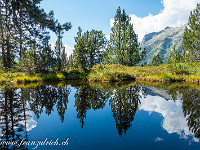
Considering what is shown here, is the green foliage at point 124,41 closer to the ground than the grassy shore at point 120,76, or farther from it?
farther from it

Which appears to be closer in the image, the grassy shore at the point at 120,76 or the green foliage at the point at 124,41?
the grassy shore at the point at 120,76

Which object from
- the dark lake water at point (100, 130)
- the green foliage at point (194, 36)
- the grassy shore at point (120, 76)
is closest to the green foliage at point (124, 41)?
the grassy shore at point (120, 76)

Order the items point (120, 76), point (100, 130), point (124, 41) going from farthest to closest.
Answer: point (124, 41) < point (120, 76) < point (100, 130)

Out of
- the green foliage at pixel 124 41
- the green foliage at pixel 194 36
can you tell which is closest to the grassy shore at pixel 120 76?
the green foliage at pixel 124 41

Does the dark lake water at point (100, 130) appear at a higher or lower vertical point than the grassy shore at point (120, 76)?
lower

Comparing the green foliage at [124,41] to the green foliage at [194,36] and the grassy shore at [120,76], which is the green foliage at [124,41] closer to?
the grassy shore at [120,76]

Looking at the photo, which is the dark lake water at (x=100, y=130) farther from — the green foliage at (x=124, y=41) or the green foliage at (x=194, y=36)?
the green foliage at (x=194, y=36)

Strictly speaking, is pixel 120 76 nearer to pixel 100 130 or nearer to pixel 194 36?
pixel 100 130

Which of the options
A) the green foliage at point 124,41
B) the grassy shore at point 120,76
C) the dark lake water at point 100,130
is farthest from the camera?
the green foliage at point 124,41

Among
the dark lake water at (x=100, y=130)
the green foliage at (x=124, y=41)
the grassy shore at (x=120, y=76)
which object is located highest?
the green foliage at (x=124, y=41)

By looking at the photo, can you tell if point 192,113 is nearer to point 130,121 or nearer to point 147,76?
point 130,121

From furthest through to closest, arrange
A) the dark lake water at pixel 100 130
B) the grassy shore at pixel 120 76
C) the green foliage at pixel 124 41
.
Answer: the green foliage at pixel 124 41 → the grassy shore at pixel 120 76 → the dark lake water at pixel 100 130

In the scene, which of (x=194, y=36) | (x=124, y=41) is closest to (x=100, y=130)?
(x=124, y=41)

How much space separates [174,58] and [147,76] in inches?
175
